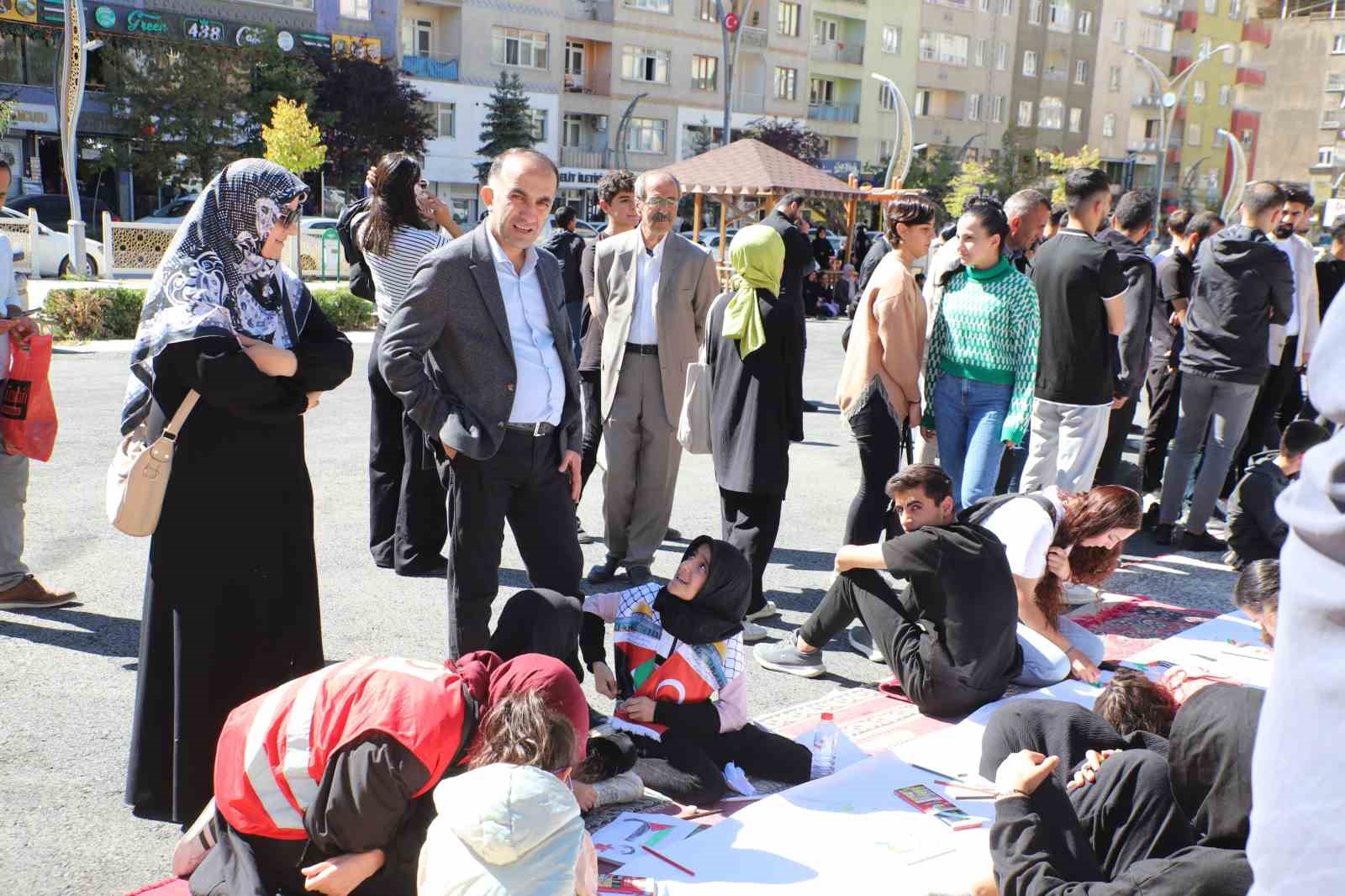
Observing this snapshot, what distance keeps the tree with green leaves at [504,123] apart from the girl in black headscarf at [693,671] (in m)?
40.5

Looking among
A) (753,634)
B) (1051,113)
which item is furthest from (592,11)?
(753,634)

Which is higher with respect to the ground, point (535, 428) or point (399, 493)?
point (535, 428)

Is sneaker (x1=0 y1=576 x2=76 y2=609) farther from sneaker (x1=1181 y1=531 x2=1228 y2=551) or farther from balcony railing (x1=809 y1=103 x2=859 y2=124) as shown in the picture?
balcony railing (x1=809 y1=103 x2=859 y2=124)

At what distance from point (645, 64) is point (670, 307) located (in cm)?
4554

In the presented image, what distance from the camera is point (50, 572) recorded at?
5.77 metres

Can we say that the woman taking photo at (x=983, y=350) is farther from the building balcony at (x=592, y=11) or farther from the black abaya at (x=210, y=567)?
the building balcony at (x=592, y=11)

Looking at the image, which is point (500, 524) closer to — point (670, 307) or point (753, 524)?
point (753, 524)

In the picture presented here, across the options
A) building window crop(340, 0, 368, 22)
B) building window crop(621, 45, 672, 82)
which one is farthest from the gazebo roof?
building window crop(621, 45, 672, 82)

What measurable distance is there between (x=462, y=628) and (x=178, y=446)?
121cm

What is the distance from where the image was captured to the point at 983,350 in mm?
5660

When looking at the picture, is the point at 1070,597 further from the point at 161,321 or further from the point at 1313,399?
the point at 1313,399

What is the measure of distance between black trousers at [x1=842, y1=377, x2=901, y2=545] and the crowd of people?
0.6 inches

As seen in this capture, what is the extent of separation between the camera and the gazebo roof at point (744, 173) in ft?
71.2

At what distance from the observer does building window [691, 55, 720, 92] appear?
5094 cm
